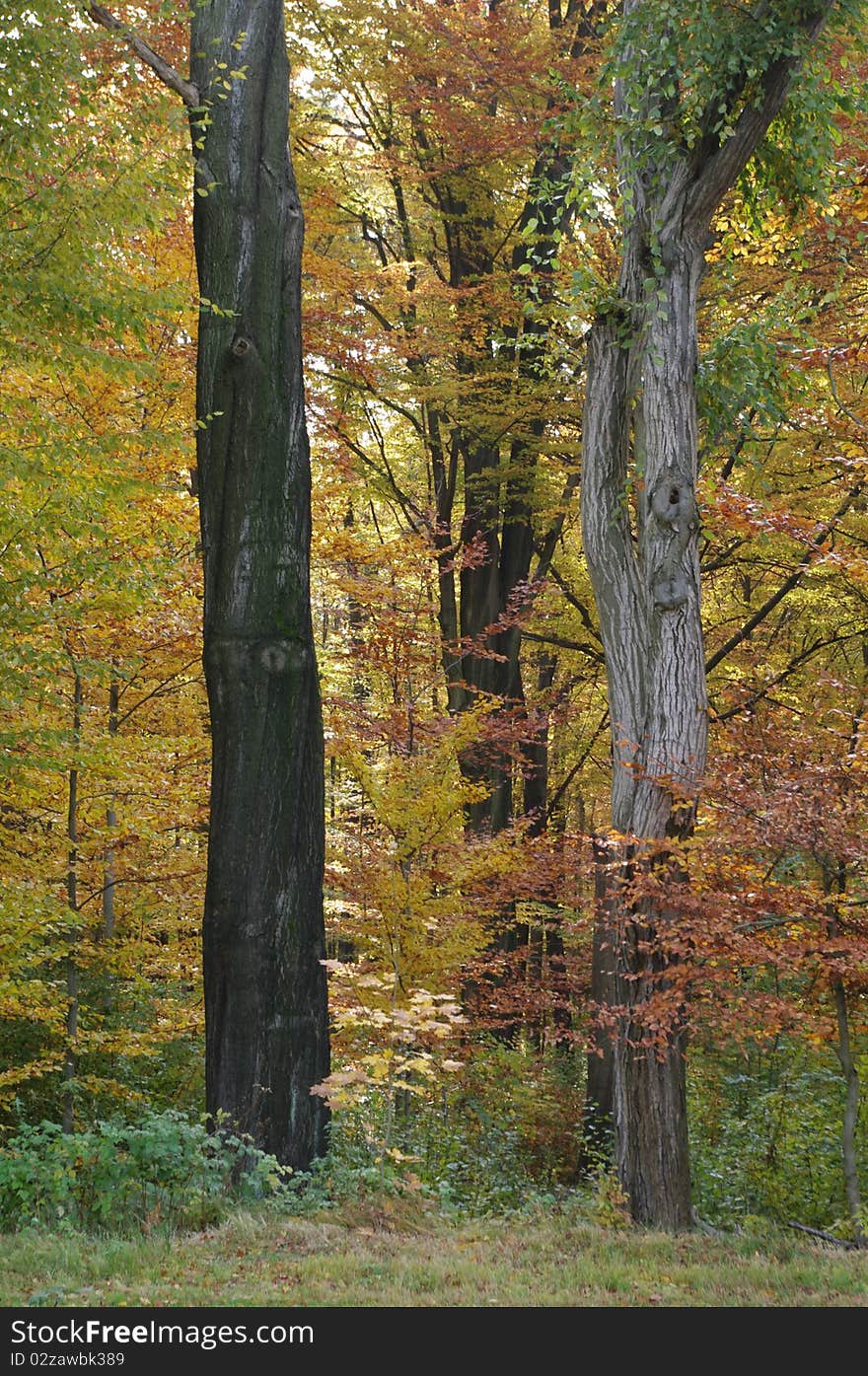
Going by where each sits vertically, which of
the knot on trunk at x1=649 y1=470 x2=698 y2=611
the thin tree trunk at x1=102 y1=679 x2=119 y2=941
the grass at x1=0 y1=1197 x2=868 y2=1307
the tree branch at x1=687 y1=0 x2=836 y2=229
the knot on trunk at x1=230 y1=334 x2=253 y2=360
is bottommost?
the grass at x1=0 y1=1197 x2=868 y2=1307

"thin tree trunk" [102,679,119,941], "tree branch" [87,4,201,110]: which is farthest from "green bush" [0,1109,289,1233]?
"tree branch" [87,4,201,110]

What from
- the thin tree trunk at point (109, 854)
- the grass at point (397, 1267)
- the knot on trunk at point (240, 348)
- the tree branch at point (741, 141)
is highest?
the tree branch at point (741, 141)

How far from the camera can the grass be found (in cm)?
415

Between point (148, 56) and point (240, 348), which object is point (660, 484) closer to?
point (240, 348)

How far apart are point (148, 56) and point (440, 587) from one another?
894 centimetres

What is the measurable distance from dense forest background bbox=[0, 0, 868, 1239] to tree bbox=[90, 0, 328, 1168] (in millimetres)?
360

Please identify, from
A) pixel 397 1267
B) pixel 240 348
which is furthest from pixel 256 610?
pixel 397 1267

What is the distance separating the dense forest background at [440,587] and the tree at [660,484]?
0.65 ft

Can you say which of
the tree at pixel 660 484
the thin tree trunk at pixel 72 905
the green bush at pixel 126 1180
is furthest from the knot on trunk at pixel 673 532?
the thin tree trunk at pixel 72 905

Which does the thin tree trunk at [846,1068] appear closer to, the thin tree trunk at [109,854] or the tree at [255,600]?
the tree at [255,600]

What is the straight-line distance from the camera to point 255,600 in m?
6.87

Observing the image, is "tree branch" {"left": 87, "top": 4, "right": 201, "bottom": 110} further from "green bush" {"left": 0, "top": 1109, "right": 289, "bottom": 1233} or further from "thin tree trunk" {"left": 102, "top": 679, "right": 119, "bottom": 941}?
"green bush" {"left": 0, "top": 1109, "right": 289, "bottom": 1233}

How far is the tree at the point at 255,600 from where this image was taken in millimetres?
6551

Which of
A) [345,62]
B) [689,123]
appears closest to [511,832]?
[689,123]
